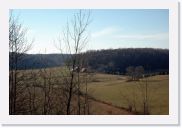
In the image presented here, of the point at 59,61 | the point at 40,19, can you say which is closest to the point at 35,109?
the point at 59,61

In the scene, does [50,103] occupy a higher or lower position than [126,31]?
lower

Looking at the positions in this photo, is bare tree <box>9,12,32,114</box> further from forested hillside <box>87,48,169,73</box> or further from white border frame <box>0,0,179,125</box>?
forested hillside <box>87,48,169,73</box>

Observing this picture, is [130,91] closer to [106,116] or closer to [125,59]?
[125,59]

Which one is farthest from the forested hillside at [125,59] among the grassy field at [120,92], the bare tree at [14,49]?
the bare tree at [14,49]

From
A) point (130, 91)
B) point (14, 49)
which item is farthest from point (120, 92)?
point (14, 49)

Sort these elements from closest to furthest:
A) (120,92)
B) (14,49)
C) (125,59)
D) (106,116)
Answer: (106,116) < (125,59) < (14,49) < (120,92)
